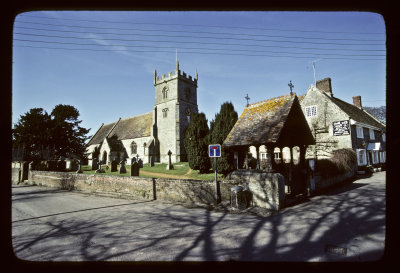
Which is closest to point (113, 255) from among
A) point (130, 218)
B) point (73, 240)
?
point (73, 240)

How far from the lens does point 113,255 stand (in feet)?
13.0

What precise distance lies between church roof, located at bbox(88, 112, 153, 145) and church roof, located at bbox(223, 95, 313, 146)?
3056cm

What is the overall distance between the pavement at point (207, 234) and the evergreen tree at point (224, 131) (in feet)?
26.1

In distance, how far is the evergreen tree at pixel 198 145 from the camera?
1861 cm

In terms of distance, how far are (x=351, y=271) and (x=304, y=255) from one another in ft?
8.07

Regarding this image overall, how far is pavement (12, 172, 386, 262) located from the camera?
3883mm

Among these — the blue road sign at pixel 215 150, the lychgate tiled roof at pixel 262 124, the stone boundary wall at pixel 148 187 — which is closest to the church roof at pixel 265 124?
the lychgate tiled roof at pixel 262 124

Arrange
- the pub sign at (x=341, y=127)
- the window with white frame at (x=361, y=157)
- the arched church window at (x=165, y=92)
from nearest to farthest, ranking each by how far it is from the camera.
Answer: the window with white frame at (x=361, y=157) → the pub sign at (x=341, y=127) → the arched church window at (x=165, y=92)

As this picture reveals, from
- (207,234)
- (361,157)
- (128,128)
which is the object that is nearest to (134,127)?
(128,128)

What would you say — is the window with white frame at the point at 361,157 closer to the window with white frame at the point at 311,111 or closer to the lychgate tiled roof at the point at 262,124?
the window with white frame at the point at 311,111

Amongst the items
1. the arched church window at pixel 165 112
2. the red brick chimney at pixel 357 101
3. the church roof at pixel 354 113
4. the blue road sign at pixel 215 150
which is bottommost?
the blue road sign at pixel 215 150

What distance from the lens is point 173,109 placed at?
3641 cm

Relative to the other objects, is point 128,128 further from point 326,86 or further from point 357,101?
point 357,101

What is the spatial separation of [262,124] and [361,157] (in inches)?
675
